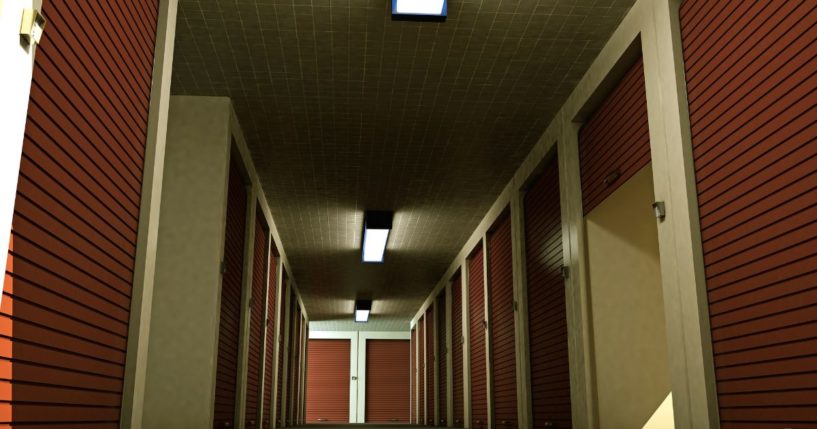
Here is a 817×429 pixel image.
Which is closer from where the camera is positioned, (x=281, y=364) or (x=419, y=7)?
(x=419, y=7)

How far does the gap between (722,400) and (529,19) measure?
3.23 metres

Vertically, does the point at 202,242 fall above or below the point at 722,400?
above

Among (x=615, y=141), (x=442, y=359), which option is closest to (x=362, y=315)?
(x=442, y=359)

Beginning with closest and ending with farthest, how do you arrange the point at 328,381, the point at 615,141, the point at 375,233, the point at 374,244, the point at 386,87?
1. the point at 615,141
2. the point at 386,87
3. the point at 375,233
4. the point at 374,244
5. the point at 328,381

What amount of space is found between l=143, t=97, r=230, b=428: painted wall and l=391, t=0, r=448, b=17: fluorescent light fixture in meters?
2.56

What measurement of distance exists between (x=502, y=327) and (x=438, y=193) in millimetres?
2112

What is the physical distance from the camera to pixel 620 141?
6.18m

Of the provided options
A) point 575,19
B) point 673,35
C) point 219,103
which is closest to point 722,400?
point 673,35

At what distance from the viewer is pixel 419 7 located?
554cm

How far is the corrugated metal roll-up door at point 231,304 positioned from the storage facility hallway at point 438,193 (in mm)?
67

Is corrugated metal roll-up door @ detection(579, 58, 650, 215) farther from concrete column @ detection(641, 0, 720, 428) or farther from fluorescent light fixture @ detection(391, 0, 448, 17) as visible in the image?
fluorescent light fixture @ detection(391, 0, 448, 17)

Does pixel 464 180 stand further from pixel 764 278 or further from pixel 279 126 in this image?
pixel 764 278

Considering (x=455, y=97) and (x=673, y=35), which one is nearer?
(x=673, y=35)

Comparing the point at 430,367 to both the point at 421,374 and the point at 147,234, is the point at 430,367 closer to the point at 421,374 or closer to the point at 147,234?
the point at 421,374
